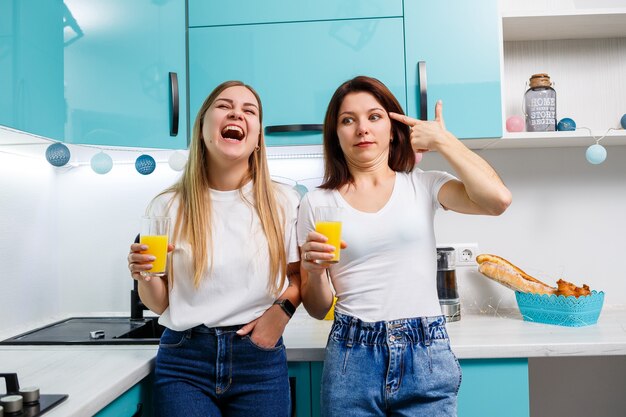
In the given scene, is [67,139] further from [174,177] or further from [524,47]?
[524,47]

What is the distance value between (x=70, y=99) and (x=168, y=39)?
1.23 feet

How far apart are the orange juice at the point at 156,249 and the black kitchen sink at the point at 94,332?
1.28ft

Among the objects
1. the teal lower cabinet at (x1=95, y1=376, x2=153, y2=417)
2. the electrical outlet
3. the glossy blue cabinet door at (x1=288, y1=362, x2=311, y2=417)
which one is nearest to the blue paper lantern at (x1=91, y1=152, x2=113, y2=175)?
the teal lower cabinet at (x1=95, y1=376, x2=153, y2=417)

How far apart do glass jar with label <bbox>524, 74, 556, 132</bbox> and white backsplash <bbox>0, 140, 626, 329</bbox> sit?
0.23 meters

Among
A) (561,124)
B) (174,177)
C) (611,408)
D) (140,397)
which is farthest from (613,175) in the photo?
(140,397)

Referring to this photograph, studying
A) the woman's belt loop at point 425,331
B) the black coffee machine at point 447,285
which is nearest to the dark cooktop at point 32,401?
the woman's belt loop at point 425,331

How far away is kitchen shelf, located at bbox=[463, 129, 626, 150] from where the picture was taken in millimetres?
1887

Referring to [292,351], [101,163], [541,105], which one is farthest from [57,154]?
[541,105]

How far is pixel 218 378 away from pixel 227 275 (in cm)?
24

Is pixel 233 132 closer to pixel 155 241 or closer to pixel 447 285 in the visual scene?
pixel 155 241

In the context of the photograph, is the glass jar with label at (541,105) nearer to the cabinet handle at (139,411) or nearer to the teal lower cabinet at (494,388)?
the teal lower cabinet at (494,388)

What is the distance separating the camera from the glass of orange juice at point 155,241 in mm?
1246

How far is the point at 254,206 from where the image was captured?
1.39m

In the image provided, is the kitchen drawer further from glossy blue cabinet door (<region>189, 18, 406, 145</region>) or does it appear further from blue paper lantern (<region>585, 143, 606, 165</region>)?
blue paper lantern (<region>585, 143, 606, 165</region>)
